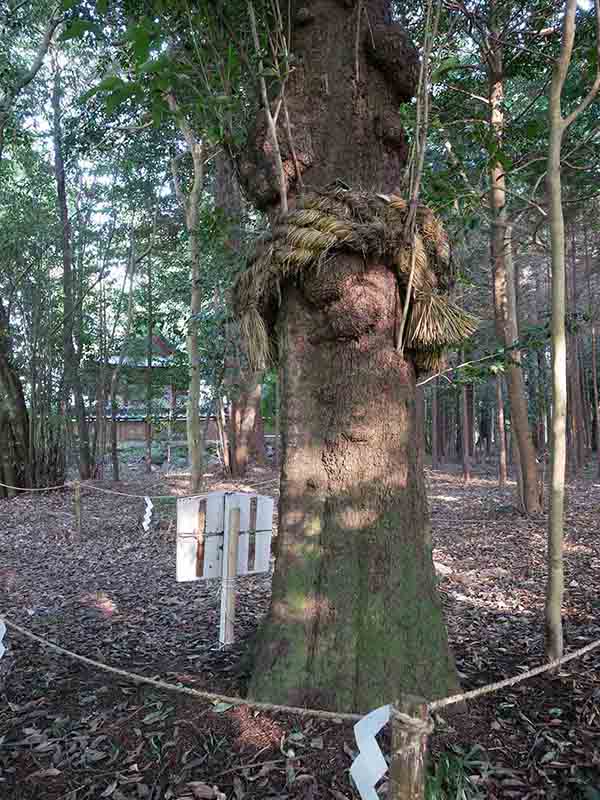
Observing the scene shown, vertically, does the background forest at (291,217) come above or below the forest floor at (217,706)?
above

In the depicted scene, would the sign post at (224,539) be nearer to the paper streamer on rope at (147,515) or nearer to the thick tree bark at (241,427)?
the paper streamer on rope at (147,515)

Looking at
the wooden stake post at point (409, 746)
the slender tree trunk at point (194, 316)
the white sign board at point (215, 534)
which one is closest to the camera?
the wooden stake post at point (409, 746)

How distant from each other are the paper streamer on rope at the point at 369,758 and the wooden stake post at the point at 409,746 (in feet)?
0.24

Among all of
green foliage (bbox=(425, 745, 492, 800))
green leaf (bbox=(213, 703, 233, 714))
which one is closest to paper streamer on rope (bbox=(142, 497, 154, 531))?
green leaf (bbox=(213, 703, 233, 714))

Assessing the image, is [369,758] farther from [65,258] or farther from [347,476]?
[65,258]

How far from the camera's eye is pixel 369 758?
161cm

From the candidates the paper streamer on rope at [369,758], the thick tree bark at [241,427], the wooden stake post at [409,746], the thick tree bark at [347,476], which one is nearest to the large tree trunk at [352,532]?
the thick tree bark at [347,476]

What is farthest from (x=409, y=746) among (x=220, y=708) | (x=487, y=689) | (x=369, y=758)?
(x=220, y=708)

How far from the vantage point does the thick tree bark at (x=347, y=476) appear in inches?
104

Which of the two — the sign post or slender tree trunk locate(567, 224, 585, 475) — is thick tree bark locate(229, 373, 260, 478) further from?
the sign post

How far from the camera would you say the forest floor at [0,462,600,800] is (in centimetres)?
228

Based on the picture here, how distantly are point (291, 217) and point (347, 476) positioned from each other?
4.05 ft

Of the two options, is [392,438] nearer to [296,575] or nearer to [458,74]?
[296,575]

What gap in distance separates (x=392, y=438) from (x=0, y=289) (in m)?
12.7
